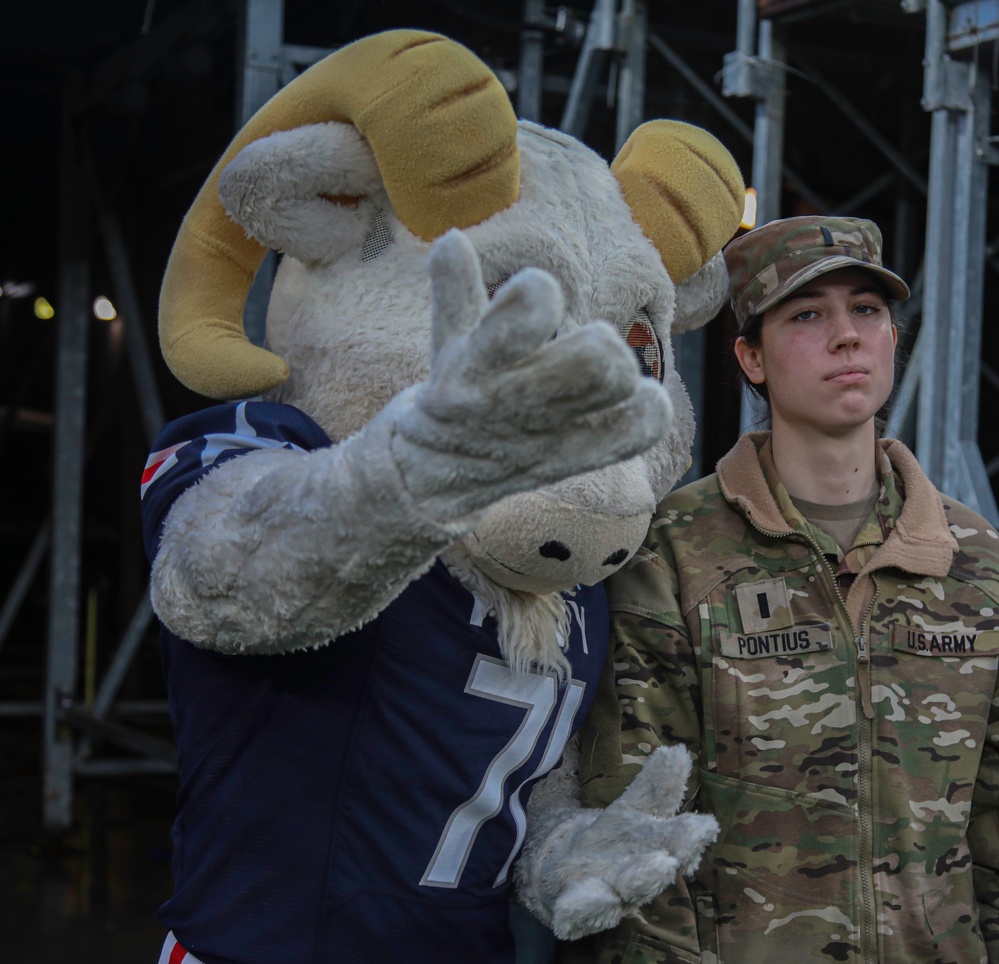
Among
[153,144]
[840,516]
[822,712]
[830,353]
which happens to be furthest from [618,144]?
[153,144]

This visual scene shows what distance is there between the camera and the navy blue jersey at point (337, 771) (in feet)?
5.99

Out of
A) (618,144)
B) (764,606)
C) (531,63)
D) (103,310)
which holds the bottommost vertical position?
(764,606)

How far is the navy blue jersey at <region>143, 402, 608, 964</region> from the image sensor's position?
1.83 m

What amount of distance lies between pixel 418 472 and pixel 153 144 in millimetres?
6490

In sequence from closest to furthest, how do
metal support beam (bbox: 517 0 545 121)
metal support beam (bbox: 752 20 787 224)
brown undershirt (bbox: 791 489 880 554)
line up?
brown undershirt (bbox: 791 489 880 554)
metal support beam (bbox: 752 20 787 224)
metal support beam (bbox: 517 0 545 121)

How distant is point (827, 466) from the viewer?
2.35 metres

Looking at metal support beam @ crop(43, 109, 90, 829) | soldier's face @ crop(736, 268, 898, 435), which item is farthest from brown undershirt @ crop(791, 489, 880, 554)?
metal support beam @ crop(43, 109, 90, 829)

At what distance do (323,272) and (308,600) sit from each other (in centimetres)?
63

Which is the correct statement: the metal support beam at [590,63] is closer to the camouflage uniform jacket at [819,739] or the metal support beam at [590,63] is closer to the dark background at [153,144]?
the dark background at [153,144]

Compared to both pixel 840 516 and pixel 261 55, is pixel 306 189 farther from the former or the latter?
pixel 261 55

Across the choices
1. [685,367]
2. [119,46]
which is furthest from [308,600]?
[119,46]

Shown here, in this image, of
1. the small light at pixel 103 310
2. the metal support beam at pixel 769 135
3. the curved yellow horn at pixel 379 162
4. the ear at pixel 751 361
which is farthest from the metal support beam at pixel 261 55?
the small light at pixel 103 310

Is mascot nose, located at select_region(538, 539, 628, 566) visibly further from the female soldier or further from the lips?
the lips

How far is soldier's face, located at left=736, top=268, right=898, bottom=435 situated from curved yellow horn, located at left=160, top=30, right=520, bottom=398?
2.34 feet
